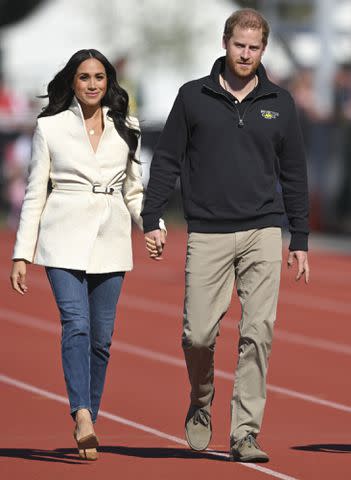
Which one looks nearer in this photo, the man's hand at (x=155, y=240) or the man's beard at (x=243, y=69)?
the man's beard at (x=243, y=69)

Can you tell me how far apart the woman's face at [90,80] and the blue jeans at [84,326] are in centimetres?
85

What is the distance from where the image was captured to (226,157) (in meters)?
8.12

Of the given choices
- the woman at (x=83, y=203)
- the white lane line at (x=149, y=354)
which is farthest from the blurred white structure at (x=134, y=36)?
the woman at (x=83, y=203)

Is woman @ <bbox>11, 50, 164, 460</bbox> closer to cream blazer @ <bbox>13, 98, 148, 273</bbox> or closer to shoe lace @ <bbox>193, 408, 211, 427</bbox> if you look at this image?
cream blazer @ <bbox>13, 98, 148, 273</bbox>

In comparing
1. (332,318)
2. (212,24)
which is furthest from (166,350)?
(212,24)

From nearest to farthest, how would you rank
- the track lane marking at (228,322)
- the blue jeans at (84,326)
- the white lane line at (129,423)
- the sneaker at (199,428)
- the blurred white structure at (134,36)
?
the white lane line at (129,423) → the blue jeans at (84,326) → the sneaker at (199,428) → the track lane marking at (228,322) → the blurred white structure at (134,36)

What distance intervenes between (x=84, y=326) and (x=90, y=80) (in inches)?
46.9

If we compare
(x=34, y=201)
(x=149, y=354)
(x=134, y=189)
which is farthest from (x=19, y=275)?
(x=149, y=354)

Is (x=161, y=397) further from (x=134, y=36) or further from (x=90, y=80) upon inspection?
(x=134, y=36)

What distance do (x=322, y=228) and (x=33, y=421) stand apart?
24.0m

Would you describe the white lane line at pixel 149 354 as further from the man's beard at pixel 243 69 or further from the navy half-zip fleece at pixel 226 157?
the man's beard at pixel 243 69

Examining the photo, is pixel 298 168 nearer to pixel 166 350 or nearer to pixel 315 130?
pixel 166 350

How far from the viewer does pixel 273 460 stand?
8289 millimetres

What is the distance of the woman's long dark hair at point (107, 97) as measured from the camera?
8.31m
